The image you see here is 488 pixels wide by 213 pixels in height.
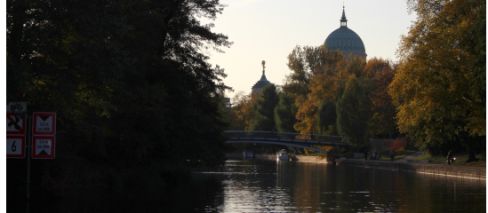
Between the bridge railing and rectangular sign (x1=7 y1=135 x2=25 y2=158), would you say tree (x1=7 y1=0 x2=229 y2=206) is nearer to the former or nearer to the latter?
rectangular sign (x1=7 y1=135 x2=25 y2=158)

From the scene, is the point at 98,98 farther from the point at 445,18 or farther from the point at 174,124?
the point at 445,18

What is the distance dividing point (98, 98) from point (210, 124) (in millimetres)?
14009

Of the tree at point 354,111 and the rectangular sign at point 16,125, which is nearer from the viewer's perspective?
the rectangular sign at point 16,125

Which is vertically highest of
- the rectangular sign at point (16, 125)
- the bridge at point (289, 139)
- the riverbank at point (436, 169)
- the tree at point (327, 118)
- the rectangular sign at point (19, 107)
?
the tree at point (327, 118)

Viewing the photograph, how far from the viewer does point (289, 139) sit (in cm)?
10925

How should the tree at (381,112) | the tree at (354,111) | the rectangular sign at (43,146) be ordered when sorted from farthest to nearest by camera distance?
the tree at (354,111), the tree at (381,112), the rectangular sign at (43,146)

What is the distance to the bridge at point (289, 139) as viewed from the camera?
98625mm

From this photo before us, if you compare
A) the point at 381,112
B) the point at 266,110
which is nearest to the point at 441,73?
the point at 381,112

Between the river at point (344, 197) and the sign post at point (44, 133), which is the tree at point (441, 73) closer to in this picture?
the river at point (344, 197)

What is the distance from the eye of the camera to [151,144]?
39969 mm

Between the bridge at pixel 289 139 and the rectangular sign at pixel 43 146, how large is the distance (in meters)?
72.0

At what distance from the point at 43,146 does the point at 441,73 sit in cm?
3219

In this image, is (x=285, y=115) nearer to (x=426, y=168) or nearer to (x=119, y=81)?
(x=426, y=168)

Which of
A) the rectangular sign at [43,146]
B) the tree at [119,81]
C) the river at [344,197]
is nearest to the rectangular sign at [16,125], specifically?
the rectangular sign at [43,146]
